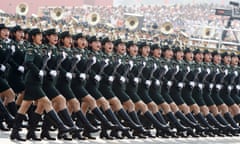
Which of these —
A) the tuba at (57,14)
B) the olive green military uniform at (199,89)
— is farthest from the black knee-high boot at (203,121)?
the tuba at (57,14)

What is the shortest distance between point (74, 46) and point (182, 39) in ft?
50.7

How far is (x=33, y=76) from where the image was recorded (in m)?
14.3

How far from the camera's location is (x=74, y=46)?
52.0ft

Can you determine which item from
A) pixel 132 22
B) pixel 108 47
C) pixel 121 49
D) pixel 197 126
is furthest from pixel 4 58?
pixel 132 22

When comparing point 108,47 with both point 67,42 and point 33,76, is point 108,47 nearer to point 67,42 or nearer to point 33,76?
point 67,42

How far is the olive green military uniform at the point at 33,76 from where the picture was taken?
14266 millimetres

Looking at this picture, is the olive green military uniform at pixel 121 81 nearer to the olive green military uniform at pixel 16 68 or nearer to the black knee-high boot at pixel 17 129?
the olive green military uniform at pixel 16 68

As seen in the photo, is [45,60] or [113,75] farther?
[113,75]

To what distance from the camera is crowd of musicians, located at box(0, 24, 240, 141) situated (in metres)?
14.6

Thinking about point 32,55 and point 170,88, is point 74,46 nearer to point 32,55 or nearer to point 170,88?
point 32,55

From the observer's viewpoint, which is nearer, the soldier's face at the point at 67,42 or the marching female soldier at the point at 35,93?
the marching female soldier at the point at 35,93

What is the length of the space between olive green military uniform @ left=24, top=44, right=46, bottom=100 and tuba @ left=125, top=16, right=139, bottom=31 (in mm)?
22718

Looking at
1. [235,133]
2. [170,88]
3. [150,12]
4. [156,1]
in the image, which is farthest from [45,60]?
[156,1]

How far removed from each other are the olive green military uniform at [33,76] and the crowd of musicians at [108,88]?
15mm
